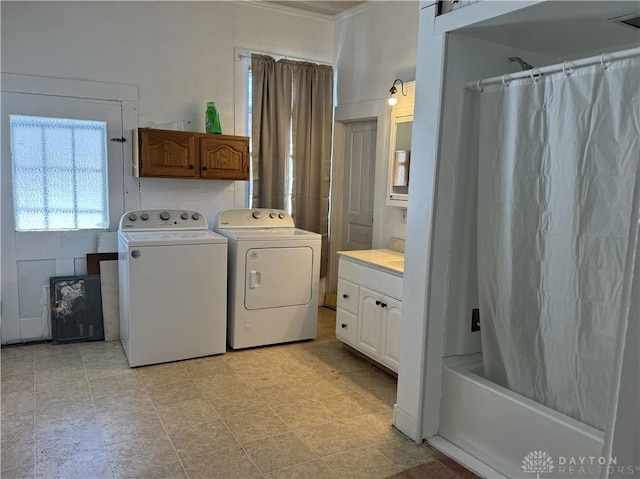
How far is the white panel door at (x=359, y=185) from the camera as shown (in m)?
4.62

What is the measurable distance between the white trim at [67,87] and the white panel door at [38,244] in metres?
0.04

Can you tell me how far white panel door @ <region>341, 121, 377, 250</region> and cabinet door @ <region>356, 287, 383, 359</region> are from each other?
121 centimetres

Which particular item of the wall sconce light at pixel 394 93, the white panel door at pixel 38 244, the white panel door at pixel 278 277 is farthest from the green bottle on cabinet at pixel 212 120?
the wall sconce light at pixel 394 93

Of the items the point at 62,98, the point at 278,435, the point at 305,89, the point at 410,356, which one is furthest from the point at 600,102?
the point at 62,98

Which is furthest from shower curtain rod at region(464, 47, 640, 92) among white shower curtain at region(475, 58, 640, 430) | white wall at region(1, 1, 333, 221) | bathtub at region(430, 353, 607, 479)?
white wall at region(1, 1, 333, 221)

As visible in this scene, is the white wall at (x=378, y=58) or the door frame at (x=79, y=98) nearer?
the door frame at (x=79, y=98)

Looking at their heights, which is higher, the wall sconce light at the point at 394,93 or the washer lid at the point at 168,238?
the wall sconce light at the point at 394,93

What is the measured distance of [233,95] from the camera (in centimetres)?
445

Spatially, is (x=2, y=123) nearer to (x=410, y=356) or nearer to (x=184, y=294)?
(x=184, y=294)

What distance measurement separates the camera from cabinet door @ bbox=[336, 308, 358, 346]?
3.66 meters

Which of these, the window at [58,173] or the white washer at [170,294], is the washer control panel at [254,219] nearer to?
the white washer at [170,294]

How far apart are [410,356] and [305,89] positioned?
304 cm

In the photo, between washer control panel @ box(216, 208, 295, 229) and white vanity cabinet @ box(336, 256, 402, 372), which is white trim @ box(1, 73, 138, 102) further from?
white vanity cabinet @ box(336, 256, 402, 372)

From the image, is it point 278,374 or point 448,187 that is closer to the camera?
point 448,187
